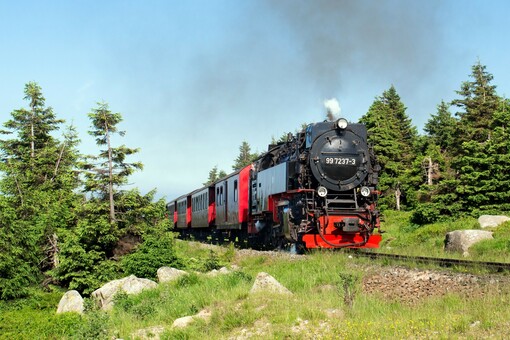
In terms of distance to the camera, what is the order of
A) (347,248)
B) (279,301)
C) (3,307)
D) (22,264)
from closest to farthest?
1. (279,301)
2. (347,248)
3. (3,307)
4. (22,264)

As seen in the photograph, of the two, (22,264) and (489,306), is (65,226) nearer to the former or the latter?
(22,264)

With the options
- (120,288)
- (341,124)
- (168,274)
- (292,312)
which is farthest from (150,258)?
(292,312)

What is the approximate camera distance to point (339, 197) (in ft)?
54.8

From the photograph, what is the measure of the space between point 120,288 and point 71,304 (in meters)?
2.45

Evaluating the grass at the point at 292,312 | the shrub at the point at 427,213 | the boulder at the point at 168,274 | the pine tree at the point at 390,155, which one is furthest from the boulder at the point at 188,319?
the pine tree at the point at 390,155

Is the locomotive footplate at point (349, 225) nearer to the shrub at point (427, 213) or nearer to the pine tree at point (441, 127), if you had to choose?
the shrub at point (427, 213)

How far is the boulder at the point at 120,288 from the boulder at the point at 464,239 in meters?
10.0

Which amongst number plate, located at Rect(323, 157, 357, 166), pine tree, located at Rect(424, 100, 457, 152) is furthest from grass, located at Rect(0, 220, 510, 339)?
pine tree, located at Rect(424, 100, 457, 152)

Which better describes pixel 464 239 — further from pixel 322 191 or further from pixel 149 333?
pixel 149 333

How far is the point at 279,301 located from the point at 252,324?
2.65 feet

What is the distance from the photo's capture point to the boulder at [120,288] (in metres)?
14.2

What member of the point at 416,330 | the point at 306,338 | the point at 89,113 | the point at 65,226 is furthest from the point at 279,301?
the point at 65,226

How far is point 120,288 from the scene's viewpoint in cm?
1409

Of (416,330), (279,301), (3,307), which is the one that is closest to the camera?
(416,330)
